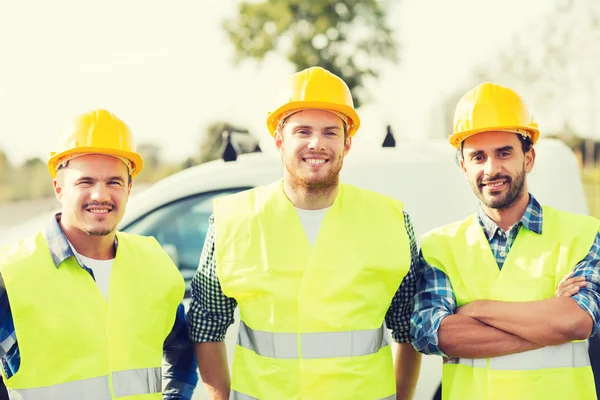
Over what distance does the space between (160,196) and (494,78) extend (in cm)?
2492

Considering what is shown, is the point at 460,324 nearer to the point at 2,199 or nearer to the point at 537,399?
the point at 537,399

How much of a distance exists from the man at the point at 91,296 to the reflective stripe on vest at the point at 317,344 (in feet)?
1.29

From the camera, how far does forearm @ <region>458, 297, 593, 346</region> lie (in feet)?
8.60

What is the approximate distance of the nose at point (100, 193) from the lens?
2.63 meters

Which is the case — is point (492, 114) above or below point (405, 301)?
above

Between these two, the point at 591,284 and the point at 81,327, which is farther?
the point at 591,284

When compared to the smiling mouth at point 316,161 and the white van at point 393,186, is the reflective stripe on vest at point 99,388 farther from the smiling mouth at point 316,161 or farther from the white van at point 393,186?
the white van at point 393,186

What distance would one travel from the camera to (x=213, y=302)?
2.83 metres

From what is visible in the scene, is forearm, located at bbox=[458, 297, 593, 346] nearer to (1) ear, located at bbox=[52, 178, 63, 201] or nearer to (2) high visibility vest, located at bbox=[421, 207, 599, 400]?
(2) high visibility vest, located at bbox=[421, 207, 599, 400]

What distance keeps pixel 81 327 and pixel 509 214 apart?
1646mm

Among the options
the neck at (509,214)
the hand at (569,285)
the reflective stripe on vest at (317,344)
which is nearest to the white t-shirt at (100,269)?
the reflective stripe on vest at (317,344)

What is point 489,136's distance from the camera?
2869 millimetres

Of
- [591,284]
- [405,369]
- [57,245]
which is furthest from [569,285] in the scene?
[57,245]

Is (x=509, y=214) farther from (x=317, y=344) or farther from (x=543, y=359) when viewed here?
(x=317, y=344)
